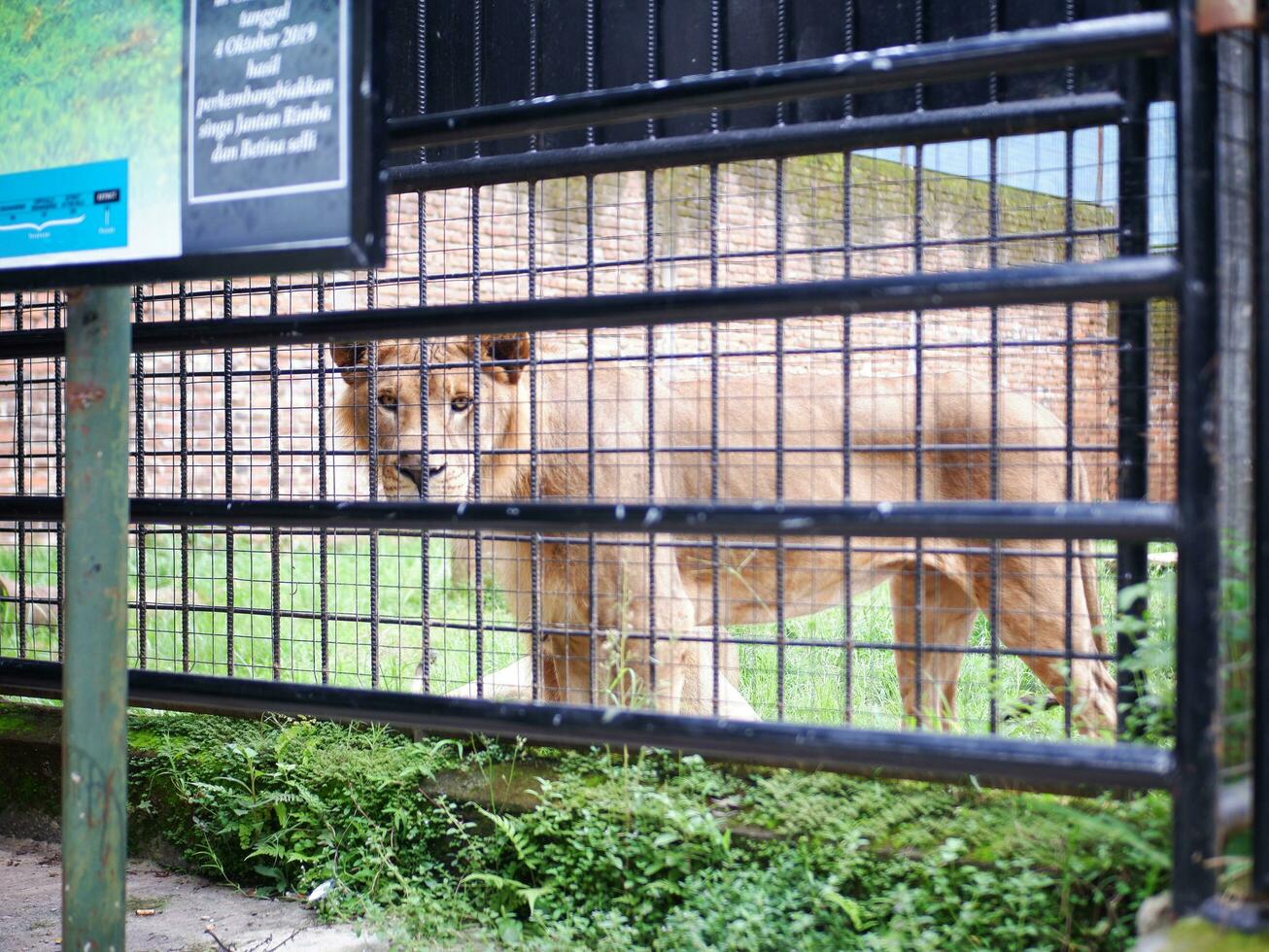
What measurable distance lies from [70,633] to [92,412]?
410mm

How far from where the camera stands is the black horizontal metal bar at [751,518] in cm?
158

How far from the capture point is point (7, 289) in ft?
7.11

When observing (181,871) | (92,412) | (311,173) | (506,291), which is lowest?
(181,871)

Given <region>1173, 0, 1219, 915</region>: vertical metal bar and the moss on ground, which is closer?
<region>1173, 0, 1219, 915</region>: vertical metal bar

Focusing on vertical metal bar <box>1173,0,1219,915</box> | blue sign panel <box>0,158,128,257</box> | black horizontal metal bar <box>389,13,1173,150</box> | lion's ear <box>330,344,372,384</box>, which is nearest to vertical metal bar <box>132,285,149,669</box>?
lion's ear <box>330,344,372,384</box>

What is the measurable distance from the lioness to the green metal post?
147cm

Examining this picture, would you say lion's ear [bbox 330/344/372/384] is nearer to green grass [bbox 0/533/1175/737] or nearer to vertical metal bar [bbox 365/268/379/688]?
vertical metal bar [bbox 365/268/379/688]

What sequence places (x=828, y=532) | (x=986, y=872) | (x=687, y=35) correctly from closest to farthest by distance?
(x=828, y=532) < (x=986, y=872) < (x=687, y=35)

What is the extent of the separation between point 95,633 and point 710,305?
4.20 feet

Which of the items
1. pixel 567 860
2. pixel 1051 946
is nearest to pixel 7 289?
pixel 567 860

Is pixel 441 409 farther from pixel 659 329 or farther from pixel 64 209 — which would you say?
pixel 659 329

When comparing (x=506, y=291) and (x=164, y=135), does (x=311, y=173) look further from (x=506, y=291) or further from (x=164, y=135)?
(x=506, y=291)

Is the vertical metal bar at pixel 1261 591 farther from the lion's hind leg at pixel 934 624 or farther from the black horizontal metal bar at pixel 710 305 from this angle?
the lion's hind leg at pixel 934 624

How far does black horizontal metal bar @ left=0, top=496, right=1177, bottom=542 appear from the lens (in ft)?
5.20
